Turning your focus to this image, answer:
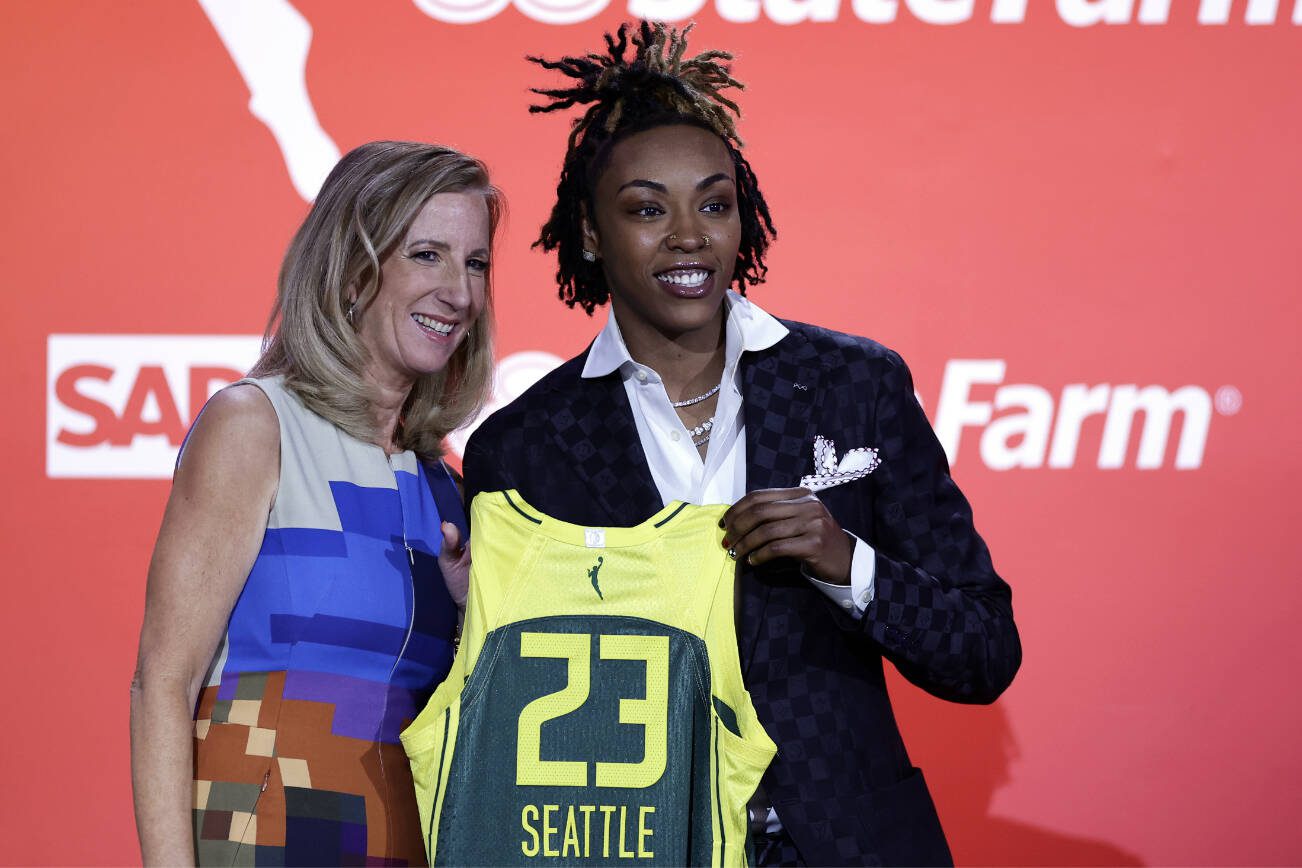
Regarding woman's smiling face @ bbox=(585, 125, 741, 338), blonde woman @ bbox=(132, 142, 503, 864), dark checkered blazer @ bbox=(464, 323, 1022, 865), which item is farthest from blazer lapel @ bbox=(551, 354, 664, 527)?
blonde woman @ bbox=(132, 142, 503, 864)

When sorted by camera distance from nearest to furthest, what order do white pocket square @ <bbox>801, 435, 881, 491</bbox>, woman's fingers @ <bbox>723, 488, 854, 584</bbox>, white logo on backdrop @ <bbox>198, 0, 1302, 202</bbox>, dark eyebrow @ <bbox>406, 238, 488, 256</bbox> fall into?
woman's fingers @ <bbox>723, 488, 854, 584</bbox>
white pocket square @ <bbox>801, 435, 881, 491</bbox>
dark eyebrow @ <bbox>406, 238, 488, 256</bbox>
white logo on backdrop @ <bbox>198, 0, 1302, 202</bbox>

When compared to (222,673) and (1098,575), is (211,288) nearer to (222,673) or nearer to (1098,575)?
(222,673)

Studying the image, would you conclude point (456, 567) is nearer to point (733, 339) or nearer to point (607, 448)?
point (607, 448)

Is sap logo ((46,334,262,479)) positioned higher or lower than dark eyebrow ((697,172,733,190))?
lower

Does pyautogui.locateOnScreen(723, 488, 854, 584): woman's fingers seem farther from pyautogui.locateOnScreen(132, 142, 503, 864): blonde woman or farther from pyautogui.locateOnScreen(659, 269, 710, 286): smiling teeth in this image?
pyautogui.locateOnScreen(132, 142, 503, 864): blonde woman

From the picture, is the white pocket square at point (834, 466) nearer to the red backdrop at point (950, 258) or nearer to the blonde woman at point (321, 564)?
the blonde woman at point (321, 564)

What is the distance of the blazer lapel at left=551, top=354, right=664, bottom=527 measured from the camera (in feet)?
5.66

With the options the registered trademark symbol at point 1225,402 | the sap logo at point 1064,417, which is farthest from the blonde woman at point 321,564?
the registered trademark symbol at point 1225,402

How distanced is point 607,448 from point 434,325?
44 cm

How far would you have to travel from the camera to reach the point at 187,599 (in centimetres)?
174

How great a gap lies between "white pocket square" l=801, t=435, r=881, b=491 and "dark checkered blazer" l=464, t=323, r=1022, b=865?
21 mm

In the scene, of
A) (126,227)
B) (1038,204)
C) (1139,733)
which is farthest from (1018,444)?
(126,227)

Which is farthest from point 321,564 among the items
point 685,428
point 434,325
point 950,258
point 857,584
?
point 950,258

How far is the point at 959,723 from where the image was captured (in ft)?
9.95
